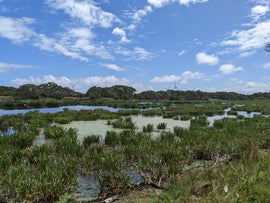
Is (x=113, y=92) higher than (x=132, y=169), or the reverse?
(x=113, y=92)

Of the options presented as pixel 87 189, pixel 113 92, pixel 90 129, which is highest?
pixel 113 92

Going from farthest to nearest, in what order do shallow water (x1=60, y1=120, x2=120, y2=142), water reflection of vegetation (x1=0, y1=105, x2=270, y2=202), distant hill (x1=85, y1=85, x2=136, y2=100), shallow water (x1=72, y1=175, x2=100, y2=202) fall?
distant hill (x1=85, y1=85, x2=136, y2=100)
shallow water (x1=60, y1=120, x2=120, y2=142)
shallow water (x1=72, y1=175, x2=100, y2=202)
water reflection of vegetation (x1=0, y1=105, x2=270, y2=202)

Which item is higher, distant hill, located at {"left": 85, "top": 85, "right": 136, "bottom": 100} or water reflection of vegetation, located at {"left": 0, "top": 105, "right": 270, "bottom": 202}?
distant hill, located at {"left": 85, "top": 85, "right": 136, "bottom": 100}

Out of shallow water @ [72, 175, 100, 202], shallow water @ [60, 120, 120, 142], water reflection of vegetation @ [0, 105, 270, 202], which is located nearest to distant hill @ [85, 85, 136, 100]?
shallow water @ [60, 120, 120, 142]

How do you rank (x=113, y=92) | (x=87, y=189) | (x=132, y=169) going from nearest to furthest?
(x=87, y=189) < (x=132, y=169) < (x=113, y=92)

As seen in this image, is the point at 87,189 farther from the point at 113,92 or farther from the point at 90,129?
the point at 113,92

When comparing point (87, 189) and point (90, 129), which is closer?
point (87, 189)

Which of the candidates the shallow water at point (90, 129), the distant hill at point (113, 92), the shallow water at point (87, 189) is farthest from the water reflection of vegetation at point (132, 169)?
the distant hill at point (113, 92)

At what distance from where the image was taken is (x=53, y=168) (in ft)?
16.6

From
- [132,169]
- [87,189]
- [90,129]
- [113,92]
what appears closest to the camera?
[87,189]

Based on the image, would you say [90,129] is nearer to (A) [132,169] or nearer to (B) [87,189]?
(A) [132,169]

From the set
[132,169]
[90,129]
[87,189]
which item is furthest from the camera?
[90,129]

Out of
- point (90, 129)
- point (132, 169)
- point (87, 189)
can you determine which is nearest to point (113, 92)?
point (90, 129)

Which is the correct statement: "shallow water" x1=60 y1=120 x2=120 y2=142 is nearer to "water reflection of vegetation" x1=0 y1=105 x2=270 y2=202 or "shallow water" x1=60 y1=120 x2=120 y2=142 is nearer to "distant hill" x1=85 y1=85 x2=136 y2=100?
"water reflection of vegetation" x1=0 y1=105 x2=270 y2=202
